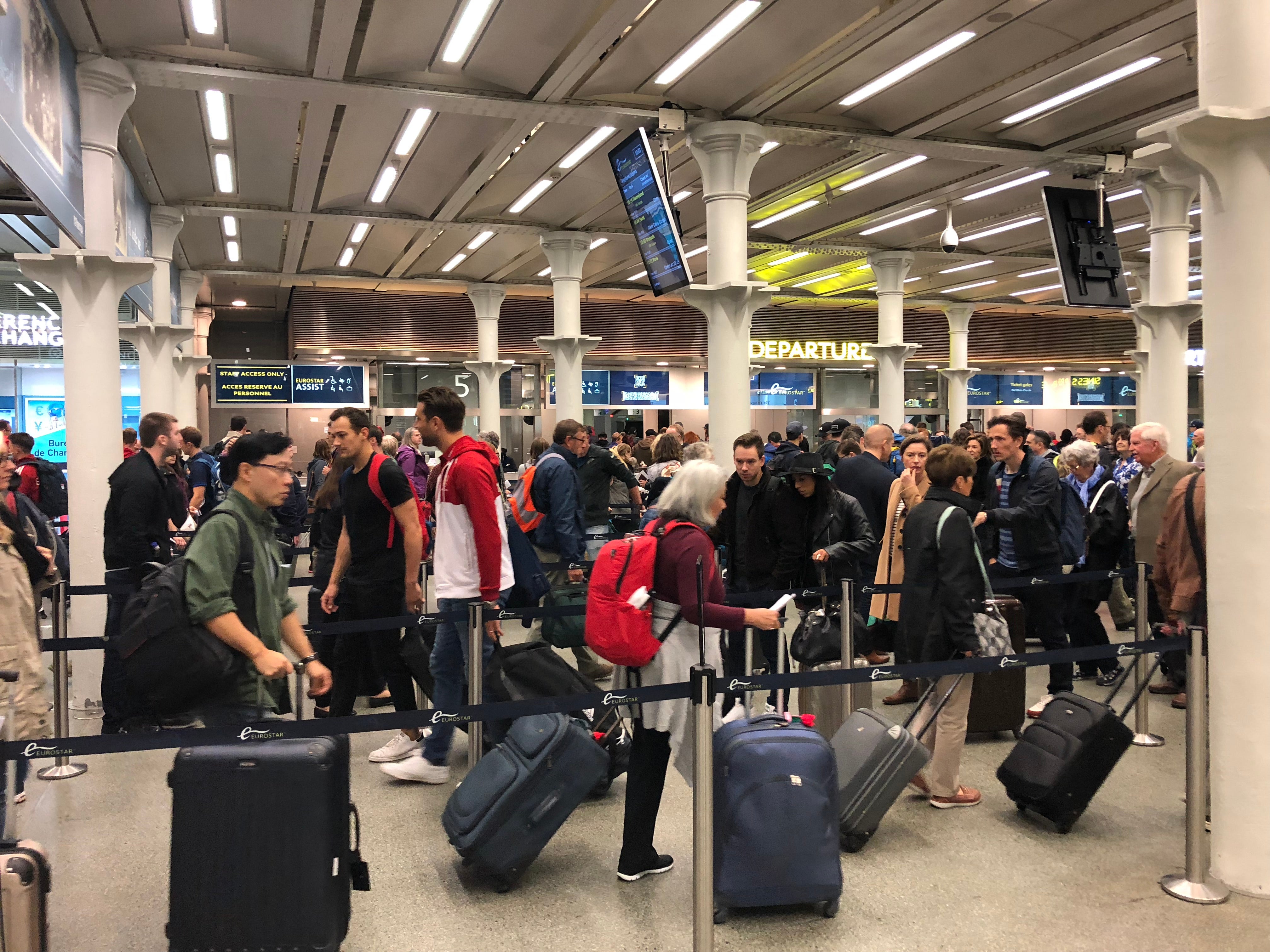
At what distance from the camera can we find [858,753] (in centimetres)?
394

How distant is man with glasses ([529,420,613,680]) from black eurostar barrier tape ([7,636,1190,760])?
275 centimetres

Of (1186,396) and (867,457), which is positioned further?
(1186,396)

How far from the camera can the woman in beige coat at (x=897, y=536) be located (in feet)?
18.9

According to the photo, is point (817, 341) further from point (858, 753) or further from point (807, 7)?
point (858, 753)

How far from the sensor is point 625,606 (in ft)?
11.2

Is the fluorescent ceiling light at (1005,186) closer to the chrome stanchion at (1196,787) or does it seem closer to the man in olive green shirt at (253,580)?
the chrome stanchion at (1196,787)

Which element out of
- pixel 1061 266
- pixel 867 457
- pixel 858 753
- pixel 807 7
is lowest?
pixel 858 753

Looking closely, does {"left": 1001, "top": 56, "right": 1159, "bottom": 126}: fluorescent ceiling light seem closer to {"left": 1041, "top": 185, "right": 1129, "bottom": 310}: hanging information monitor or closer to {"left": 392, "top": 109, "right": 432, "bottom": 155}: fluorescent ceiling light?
{"left": 1041, "top": 185, "right": 1129, "bottom": 310}: hanging information monitor

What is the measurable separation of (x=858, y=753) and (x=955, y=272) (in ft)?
58.8

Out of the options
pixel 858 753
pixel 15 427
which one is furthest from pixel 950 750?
pixel 15 427

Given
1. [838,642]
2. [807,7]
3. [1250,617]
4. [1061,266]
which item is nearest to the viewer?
[1250,617]

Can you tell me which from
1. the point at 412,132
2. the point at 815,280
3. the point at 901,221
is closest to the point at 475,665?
the point at 412,132

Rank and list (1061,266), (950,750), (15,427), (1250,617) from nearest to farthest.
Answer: (1250,617)
(950,750)
(1061,266)
(15,427)

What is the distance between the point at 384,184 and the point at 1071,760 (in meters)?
11.2
